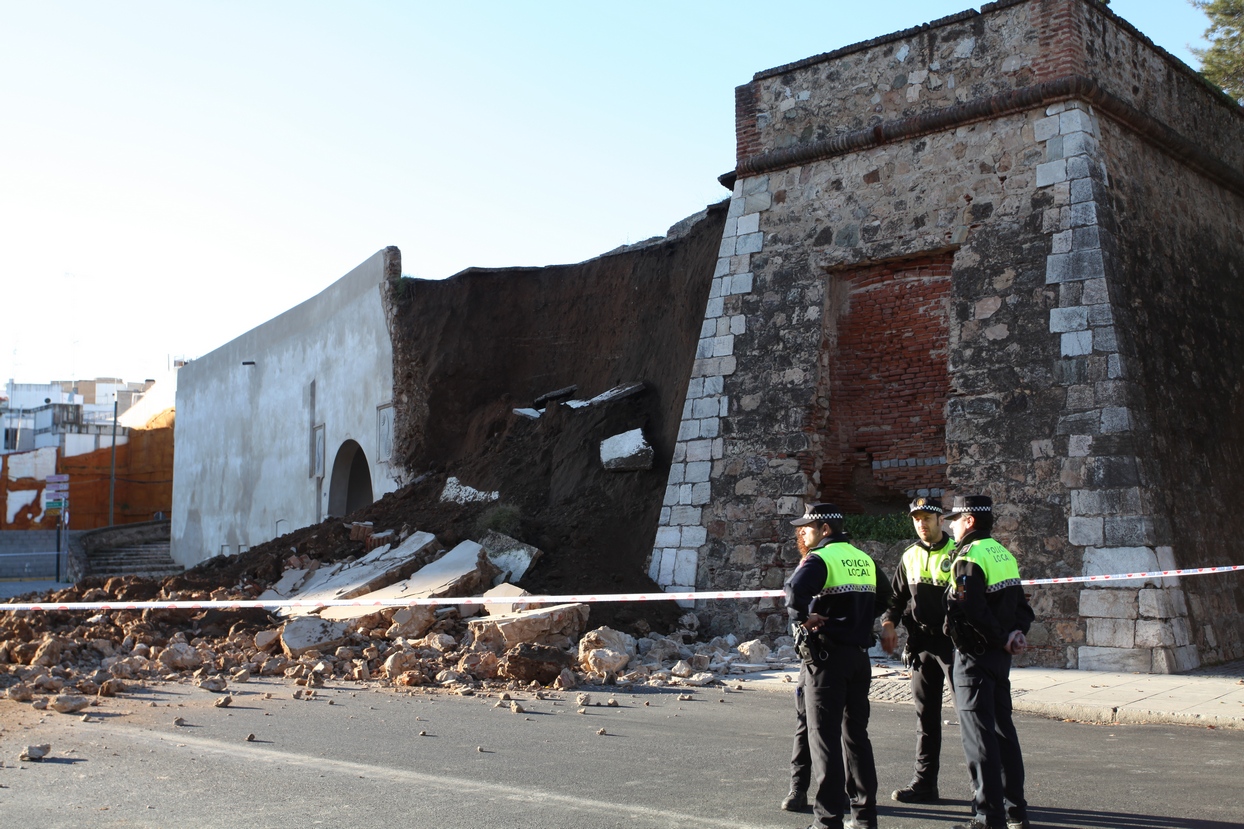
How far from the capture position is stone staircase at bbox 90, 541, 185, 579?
30.6 metres

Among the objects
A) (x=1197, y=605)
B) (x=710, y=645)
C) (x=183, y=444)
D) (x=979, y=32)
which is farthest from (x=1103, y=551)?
(x=183, y=444)

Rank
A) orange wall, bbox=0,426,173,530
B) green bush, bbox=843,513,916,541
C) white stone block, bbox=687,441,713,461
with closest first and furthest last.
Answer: green bush, bbox=843,513,916,541
white stone block, bbox=687,441,713,461
orange wall, bbox=0,426,173,530

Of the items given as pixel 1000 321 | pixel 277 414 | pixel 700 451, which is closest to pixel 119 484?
pixel 277 414

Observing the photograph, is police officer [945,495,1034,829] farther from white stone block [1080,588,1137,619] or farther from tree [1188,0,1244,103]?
tree [1188,0,1244,103]

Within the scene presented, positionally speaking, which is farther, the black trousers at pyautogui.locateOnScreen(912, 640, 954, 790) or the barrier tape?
the barrier tape

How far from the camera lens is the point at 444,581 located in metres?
13.3

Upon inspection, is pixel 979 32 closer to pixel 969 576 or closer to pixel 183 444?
pixel 969 576

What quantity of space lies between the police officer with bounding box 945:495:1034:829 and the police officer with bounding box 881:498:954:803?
0.93 ft

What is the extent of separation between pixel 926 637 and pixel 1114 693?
378 centimetres

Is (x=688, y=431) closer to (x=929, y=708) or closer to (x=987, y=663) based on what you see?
(x=929, y=708)

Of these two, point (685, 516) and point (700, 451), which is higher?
point (700, 451)

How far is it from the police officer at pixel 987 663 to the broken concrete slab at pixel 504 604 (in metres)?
6.97

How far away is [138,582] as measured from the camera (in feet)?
54.0

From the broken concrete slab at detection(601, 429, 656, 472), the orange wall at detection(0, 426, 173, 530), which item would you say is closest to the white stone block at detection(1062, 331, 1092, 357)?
the broken concrete slab at detection(601, 429, 656, 472)
